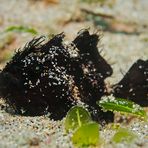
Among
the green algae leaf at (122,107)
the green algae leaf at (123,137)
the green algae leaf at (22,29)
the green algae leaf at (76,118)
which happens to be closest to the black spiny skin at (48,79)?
the green algae leaf at (122,107)

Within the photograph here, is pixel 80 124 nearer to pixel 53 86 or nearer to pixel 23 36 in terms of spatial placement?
pixel 53 86

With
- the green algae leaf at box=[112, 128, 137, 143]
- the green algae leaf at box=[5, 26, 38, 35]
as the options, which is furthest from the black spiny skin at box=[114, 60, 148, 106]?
the green algae leaf at box=[5, 26, 38, 35]

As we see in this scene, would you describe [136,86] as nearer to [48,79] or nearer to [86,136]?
[48,79]

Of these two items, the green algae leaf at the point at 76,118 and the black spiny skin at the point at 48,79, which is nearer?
the green algae leaf at the point at 76,118

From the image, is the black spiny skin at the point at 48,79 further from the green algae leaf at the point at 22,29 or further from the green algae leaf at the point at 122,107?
the green algae leaf at the point at 22,29

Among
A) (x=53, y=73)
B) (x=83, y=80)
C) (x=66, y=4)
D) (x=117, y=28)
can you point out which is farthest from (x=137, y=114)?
(x=66, y=4)

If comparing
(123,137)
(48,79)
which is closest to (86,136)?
(123,137)
